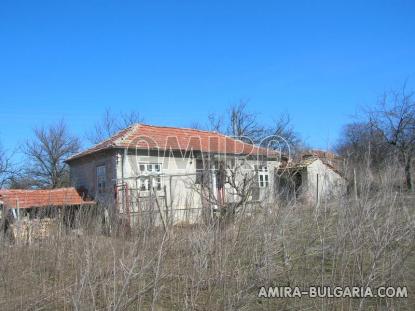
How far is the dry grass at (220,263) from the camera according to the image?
4.63 meters

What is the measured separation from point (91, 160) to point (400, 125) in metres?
13.3

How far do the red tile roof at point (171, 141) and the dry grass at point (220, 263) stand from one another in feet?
42.9

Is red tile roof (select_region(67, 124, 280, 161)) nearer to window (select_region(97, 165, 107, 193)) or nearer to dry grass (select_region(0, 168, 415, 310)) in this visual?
window (select_region(97, 165, 107, 193))

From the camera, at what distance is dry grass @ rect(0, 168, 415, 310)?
15.2ft

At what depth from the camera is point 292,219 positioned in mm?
6137

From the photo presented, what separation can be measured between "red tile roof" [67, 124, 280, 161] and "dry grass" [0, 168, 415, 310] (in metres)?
13.1

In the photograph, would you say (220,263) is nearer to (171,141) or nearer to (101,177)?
(101,177)

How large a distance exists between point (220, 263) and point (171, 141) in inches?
669

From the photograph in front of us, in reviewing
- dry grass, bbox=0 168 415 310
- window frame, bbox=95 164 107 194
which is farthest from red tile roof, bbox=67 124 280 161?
dry grass, bbox=0 168 415 310

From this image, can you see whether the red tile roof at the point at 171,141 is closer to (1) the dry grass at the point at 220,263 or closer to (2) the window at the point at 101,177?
(2) the window at the point at 101,177

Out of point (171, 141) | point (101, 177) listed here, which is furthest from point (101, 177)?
point (171, 141)

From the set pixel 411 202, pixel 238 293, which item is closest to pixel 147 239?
pixel 238 293

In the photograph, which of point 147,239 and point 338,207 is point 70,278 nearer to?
point 147,239

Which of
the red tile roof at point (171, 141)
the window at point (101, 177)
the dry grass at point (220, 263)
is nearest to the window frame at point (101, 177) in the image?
the window at point (101, 177)
